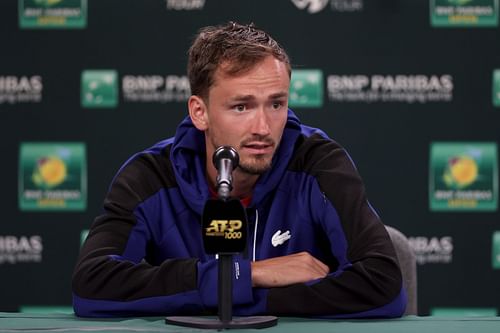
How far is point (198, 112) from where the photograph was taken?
2709 mm

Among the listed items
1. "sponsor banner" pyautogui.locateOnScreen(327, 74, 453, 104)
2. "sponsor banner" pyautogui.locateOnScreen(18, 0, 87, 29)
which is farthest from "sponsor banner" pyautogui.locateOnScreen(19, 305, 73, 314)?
"sponsor banner" pyautogui.locateOnScreen(327, 74, 453, 104)

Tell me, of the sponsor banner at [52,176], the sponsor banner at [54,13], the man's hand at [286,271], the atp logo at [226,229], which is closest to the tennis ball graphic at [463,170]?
the sponsor banner at [52,176]

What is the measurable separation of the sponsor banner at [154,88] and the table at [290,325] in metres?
2.33

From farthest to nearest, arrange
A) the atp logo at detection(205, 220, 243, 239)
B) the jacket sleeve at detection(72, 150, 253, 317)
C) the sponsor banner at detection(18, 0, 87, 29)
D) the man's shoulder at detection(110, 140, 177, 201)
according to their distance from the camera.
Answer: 1. the sponsor banner at detection(18, 0, 87, 29)
2. the man's shoulder at detection(110, 140, 177, 201)
3. the jacket sleeve at detection(72, 150, 253, 317)
4. the atp logo at detection(205, 220, 243, 239)

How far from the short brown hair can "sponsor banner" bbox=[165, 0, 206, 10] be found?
5.85ft

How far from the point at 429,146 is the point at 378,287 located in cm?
221

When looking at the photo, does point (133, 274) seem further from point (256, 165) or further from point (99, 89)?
point (99, 89)

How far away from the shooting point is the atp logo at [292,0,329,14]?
440 cm

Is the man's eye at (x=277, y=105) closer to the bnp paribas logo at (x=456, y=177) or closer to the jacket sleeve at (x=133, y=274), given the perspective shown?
the jacket sleeve at (x=133, y=274)

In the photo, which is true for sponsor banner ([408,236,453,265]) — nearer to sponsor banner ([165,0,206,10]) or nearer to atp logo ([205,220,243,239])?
sponsor banner ([165,0,206,10])

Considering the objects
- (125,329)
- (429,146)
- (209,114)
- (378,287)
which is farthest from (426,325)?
(429,146)

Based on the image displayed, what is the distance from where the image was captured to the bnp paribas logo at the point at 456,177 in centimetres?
437

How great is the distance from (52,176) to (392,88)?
170cm

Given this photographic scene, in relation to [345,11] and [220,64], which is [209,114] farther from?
[345,11]
